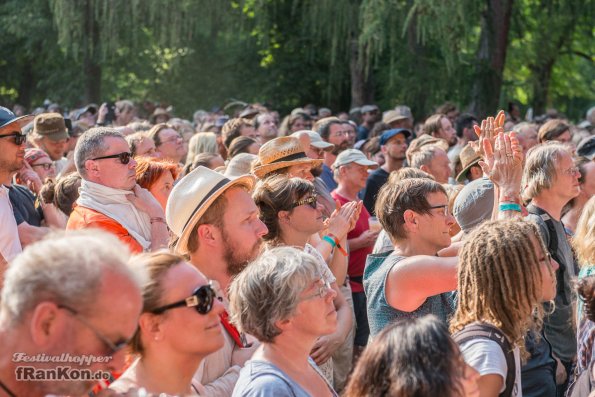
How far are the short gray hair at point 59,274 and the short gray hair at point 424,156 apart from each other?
5746 millimetres

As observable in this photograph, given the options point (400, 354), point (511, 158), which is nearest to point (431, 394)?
point (400, 354)

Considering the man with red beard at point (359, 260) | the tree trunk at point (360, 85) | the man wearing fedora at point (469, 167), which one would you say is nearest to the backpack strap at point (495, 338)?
the man with red beard at point (359, 260)

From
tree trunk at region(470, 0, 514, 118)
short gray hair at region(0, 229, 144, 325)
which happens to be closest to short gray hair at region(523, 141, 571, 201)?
short gray hair at region(0, 229, 144, 325)

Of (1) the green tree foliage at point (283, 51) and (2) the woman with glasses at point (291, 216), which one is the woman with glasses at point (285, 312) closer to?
(2) the woman with glasses at point (291, 216)

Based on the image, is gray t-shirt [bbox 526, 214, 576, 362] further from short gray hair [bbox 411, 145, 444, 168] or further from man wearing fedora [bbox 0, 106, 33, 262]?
man wearing fedora [bbox 0, 106, 33, 262]

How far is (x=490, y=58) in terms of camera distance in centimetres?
1831

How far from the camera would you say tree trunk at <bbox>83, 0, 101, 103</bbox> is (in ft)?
69.5

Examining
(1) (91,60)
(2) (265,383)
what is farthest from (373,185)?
(1) (91,60)

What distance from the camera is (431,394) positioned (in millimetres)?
2598

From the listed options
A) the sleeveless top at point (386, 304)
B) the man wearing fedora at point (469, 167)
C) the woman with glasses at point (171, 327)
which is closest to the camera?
the woman with glasses at point (171, 327)

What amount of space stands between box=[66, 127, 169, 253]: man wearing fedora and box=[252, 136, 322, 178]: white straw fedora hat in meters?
1.00

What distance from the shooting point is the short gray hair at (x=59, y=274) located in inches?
86.4

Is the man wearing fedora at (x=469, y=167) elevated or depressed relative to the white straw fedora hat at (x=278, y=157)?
depressed

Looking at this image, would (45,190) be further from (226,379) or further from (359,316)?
(226,379)
